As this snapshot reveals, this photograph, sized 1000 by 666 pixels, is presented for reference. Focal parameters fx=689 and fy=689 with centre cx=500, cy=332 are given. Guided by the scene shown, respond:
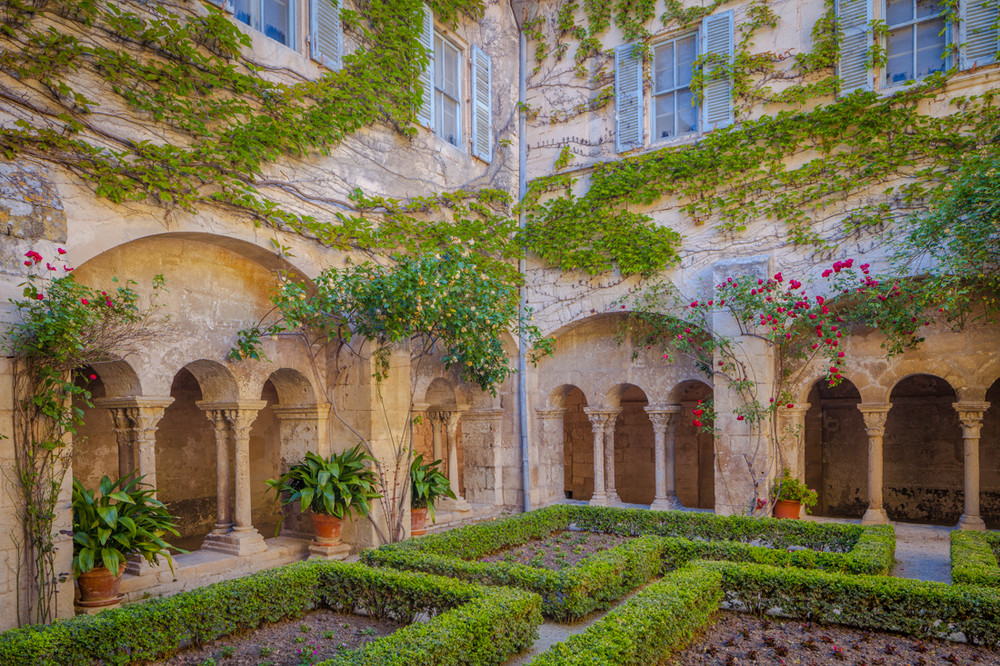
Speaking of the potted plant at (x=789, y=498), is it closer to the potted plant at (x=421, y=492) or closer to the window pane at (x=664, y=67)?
the potted plant at (x=421, y=492)

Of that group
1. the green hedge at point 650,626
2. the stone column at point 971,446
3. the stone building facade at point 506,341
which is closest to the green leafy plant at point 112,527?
the stone building facade at point 506,341

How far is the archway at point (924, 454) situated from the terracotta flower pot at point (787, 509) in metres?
3.59

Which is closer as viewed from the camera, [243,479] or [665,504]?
[243,479]

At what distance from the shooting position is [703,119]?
839 cm

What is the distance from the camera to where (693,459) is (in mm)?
11930

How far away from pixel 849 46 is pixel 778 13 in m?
0.94

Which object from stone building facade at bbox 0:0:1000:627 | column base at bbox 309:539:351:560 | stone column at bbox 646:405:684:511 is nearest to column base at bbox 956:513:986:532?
stone building facade at bbox 0:0:1000:627

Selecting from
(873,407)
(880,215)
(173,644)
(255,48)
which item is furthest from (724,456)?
(255,48)

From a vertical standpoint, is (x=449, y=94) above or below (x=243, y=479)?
above

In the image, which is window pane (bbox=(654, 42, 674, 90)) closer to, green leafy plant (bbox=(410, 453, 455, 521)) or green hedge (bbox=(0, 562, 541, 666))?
green leafy plant (bbox=(410, 453, 455, 521))

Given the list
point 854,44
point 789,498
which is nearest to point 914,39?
point 854,44

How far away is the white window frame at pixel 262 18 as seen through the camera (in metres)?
6.27

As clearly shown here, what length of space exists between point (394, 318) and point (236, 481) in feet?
7.35

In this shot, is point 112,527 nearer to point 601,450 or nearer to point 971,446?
point 601,450
